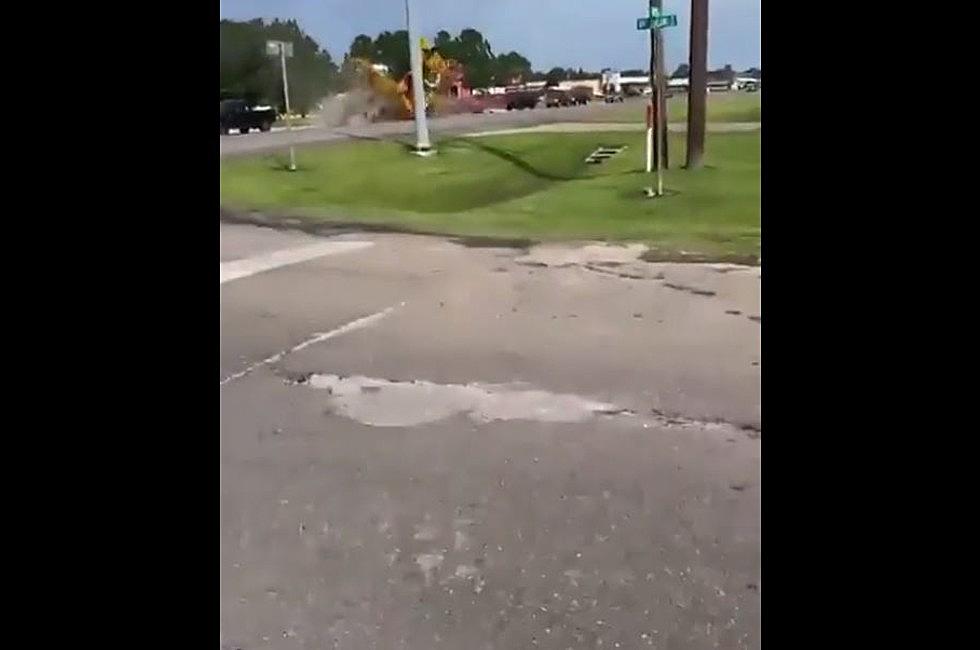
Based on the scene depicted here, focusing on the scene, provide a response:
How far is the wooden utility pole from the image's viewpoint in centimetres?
115

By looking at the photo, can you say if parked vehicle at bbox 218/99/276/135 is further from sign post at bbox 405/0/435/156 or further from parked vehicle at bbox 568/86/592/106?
parked vehicle at bbox 568/86/592/106

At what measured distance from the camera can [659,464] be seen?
1110mm

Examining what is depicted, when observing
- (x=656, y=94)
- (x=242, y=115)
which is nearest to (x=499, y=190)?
(x=656, y=94)

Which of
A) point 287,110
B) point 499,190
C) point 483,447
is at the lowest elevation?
point 483,447

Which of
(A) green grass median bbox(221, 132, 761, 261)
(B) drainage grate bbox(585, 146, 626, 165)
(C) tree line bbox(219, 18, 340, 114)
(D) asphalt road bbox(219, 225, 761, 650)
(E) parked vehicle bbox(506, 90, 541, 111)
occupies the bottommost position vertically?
(D) asphalt road bbox(219, 225, 761, 650)

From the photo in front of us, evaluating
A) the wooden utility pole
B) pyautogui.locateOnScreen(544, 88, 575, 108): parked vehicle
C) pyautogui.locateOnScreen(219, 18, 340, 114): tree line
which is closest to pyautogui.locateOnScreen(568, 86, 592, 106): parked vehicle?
pyautogui.locateOnScreen(544, 88, 575, 108): parked vehicle

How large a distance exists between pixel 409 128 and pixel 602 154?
0.84 feet

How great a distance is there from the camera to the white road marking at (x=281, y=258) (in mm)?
1241

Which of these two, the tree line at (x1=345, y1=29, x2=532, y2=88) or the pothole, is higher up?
the tree line at (x1=345, y1=29, x2=532, y2=88)

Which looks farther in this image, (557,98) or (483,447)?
(557,98)

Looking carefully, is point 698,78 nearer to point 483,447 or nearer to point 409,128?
point 409,128

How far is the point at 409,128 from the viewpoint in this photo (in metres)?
1.30

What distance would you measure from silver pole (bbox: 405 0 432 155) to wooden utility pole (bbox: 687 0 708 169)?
1.09 ft
